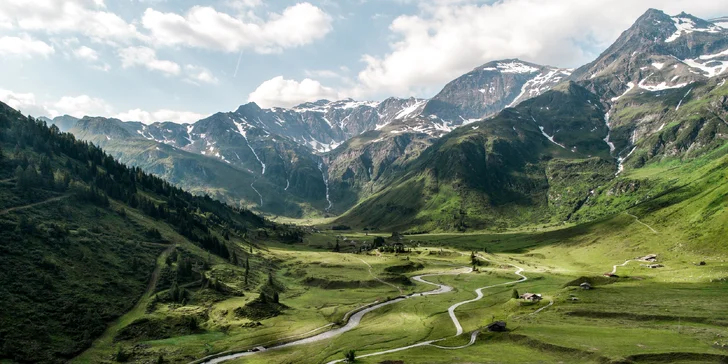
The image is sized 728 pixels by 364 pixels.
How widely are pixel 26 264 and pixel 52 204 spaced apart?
179 ft

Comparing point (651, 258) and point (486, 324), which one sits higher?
point (651, 258)

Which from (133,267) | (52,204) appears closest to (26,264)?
(133,267)

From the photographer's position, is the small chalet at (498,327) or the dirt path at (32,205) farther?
the dirt path at (32,205)

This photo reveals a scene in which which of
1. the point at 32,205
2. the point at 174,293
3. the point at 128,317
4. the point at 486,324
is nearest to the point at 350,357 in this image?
the point at 486,324

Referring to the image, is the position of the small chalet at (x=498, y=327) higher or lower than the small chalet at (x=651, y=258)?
higher

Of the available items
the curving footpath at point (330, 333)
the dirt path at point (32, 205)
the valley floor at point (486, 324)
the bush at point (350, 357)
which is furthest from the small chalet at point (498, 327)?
the dirt path at point (32, 205)

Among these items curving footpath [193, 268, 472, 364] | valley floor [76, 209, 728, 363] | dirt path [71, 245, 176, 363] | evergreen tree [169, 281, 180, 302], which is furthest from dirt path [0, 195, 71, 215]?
curving footpath [193, 268, 472, 364]

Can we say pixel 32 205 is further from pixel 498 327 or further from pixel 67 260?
pixel 498 327

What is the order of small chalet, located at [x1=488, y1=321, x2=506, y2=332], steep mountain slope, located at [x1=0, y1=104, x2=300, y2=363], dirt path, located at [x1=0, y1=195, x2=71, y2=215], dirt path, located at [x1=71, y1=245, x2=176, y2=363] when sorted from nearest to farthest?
steep mountain slope, located at [x1=0, y1=104, x2=300, y2=363]
small chalet, located at [x1=488, y1=321, x2=506, y2=332]
dirt path, located at [x1=71, y1=245, x2=176, y2=363]
dirt path, located at [x1=0, y1=195, x2=71, y2=215]

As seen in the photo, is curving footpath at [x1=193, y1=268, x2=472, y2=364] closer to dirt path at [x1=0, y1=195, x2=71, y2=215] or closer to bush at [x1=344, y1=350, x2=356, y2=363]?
bush at [x1=344, y1=350, x2=356, y2=363]

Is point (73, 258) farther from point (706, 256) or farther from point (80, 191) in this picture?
point (706, 256)

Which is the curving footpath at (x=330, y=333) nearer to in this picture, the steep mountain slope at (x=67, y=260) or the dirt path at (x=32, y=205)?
the steep mountain slope at (x=67, y=260)

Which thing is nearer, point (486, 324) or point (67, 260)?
point (486, 324)

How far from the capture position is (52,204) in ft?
509
